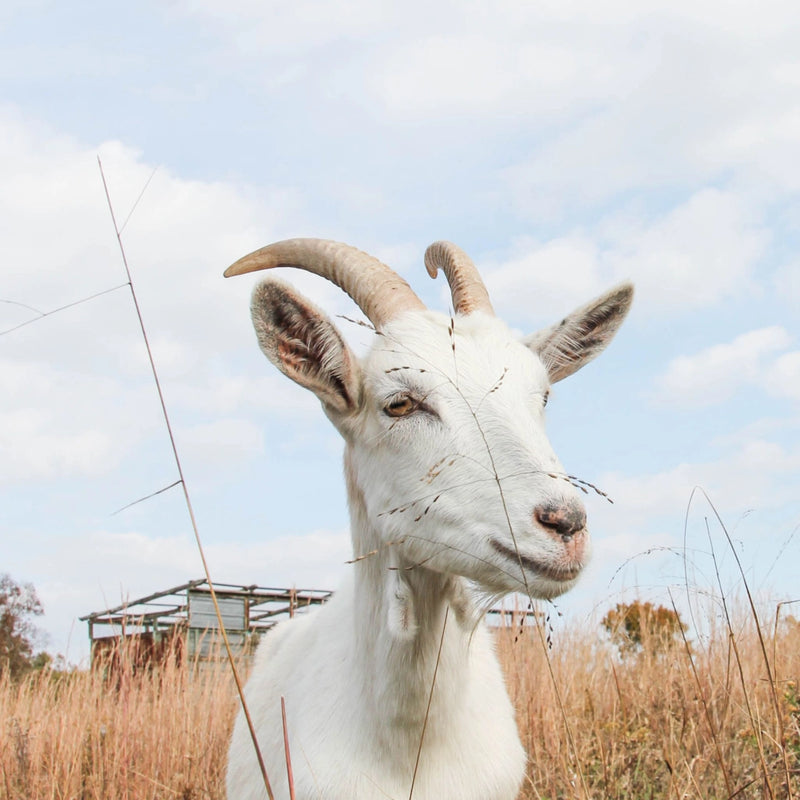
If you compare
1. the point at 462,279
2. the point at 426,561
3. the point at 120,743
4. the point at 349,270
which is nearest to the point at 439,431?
the point at 426,561

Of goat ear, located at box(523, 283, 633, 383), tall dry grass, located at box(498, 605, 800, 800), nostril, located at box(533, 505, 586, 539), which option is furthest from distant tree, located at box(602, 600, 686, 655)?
nostril, located at box(533, 505, 586, 539)

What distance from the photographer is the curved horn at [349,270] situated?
3354 millimetres

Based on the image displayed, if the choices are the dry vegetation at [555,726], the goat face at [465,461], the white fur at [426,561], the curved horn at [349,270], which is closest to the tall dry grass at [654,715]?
the dry vegetation at [555,726]

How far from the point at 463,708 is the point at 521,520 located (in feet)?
3.04

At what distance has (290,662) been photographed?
3.82 metres

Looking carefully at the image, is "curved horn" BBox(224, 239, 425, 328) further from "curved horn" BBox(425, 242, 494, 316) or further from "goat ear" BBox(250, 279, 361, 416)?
"curved horn" BBox(425, 242, 494, 316)

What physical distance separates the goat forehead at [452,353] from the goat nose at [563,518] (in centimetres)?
59

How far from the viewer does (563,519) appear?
2.40m

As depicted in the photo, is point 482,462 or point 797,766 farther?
point 797,766

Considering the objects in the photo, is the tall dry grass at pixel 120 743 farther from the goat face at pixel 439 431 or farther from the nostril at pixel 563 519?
the nostril at pixel 563 519

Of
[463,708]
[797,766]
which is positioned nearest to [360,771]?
[463,708]

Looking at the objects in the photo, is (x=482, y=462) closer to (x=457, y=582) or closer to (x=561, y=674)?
(x=457, y=582)

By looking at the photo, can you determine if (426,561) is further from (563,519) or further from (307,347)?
(307,347)

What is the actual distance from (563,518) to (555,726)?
11.1 ft
